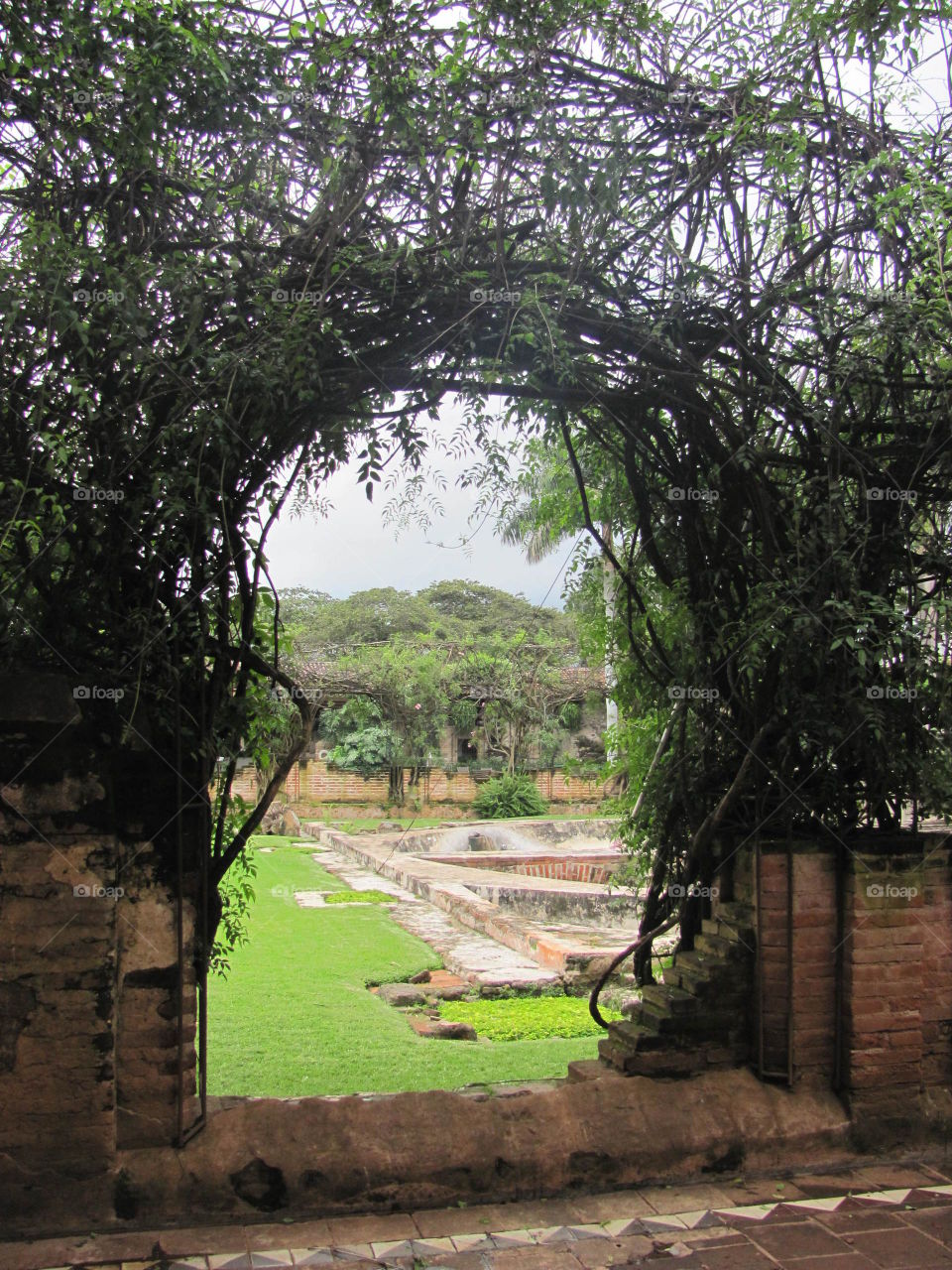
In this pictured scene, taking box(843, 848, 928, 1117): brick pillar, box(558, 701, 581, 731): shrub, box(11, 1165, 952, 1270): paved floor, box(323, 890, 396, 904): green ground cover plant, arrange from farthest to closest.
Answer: box(558, 701, 581, 731): shrub, box(323, 890, 396, 904): green ground cover plant, box(843, 848, 928, 1117): brick pillar, box(11, 1165, 952, 1270): paved floor

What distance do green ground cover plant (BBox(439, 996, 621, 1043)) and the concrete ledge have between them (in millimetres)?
2911

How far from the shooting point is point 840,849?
398cm

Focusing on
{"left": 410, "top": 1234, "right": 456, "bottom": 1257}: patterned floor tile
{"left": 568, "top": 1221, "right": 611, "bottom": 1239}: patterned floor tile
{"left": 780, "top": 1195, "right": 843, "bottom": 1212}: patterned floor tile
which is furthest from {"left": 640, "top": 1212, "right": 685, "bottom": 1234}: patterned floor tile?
{"left": 410, "top": 1234, "right": 456, "bottom": 1257}: patterned floor tile

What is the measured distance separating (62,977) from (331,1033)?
335cm

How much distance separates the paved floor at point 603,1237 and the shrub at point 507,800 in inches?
787

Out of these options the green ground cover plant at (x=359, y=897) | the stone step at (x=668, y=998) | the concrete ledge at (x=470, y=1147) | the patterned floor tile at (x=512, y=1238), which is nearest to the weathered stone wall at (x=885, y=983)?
the concrete ledge at (x=470, y=1147)

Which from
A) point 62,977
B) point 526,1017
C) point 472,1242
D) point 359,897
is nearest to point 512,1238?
point 472,1242

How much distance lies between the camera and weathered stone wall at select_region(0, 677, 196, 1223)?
3.13 metres

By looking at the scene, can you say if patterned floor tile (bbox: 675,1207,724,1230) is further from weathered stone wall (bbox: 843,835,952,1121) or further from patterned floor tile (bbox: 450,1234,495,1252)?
weathered stone wall (bbox: 843,835,952,1121)

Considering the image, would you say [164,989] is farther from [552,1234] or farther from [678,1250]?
[678,1250]

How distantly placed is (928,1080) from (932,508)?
2.25 metres

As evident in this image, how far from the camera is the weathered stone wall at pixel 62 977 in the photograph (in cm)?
313

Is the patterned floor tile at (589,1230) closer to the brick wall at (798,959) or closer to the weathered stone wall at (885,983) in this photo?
the brick wall at (798,959)

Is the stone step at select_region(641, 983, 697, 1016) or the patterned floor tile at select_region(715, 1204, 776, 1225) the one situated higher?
the stone step at select_region(641, 983, 697, 1016)
